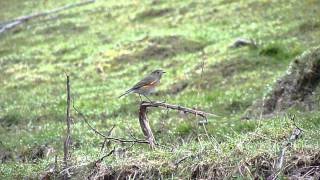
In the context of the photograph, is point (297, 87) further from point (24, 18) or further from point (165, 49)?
point (24, 18)

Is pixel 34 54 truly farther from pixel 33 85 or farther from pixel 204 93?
pixel 204 93

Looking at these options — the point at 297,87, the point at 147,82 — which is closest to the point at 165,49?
the point at 297,87

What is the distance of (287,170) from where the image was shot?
9.57 meters

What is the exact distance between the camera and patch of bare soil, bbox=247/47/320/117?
1747 cm

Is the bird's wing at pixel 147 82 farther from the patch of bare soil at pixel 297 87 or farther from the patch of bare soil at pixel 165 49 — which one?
the patch of bare soil at pixel 165 49

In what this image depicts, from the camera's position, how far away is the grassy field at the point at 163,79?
10672mm

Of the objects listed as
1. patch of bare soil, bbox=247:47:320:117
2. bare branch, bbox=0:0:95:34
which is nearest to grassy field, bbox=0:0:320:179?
patch of bare soil, bbox=247:47:320:117

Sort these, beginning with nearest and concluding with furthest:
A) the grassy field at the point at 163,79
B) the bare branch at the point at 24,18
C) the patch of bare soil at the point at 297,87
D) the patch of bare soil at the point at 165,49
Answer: the grassy field at the point at 163,79, the patch of bare soil at the point at 297,87, the patch of bare soil at the point at 165,49, the bare branch at the point at 24,18

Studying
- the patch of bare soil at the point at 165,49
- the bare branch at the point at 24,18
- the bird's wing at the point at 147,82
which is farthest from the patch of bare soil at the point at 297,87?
the bare branch at the point at 24,18

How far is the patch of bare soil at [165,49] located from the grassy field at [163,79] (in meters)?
0.07

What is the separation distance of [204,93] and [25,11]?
31708 millimetres

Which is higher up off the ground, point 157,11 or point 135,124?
point 157,11

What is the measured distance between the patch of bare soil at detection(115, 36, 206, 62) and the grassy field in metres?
0.07

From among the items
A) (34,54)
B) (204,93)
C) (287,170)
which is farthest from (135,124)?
(34,54)
